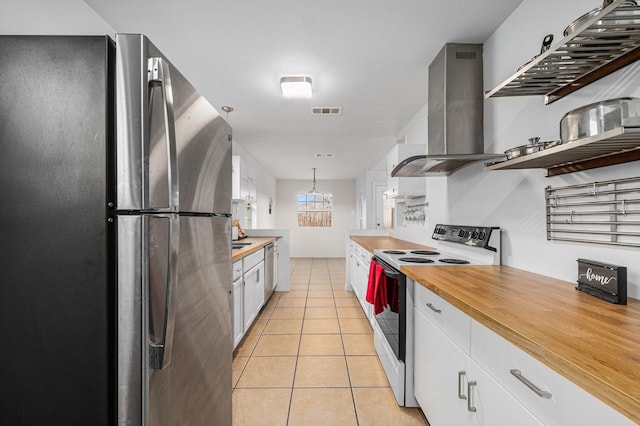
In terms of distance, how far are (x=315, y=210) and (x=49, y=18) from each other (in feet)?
28.4

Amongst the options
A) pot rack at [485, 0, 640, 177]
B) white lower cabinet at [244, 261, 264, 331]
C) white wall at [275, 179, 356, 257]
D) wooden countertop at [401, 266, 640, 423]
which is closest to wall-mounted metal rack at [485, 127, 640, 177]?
pot rack at [485, 0, 640, 177]

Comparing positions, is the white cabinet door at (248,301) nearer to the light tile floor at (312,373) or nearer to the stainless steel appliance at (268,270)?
the light tile floor at (312,373)

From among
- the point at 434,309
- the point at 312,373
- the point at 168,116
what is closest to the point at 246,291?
the point at 312,373

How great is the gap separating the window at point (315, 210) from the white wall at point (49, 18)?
8.14 metres

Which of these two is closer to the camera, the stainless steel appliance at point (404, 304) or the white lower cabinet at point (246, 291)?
the stainless steel appliance at point (404, 304)

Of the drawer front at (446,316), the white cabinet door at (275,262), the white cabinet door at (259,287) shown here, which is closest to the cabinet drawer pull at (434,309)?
the drawer front at (446,316)

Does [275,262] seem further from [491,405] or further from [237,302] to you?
[491,405]

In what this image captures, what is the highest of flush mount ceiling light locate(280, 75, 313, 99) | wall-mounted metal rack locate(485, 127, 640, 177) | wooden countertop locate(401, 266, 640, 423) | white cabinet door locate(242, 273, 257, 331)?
flush mount ceiling light locate(280, 75, 313, 99)

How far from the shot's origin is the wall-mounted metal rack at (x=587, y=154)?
3.25 feet

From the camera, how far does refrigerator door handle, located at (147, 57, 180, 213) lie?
999 mm

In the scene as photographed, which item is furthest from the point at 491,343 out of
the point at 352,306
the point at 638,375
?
the point at 352,306

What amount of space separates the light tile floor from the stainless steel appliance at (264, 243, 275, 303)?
0.27 metres

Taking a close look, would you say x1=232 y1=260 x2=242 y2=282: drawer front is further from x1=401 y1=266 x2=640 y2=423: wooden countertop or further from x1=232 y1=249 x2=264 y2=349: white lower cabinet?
x1=401 y1=266 x2=640 y2=423: wooden countertop

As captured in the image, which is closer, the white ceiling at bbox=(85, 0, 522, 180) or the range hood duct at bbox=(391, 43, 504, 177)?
the white ceiling at bbox=(85, 0, 522, 180)
